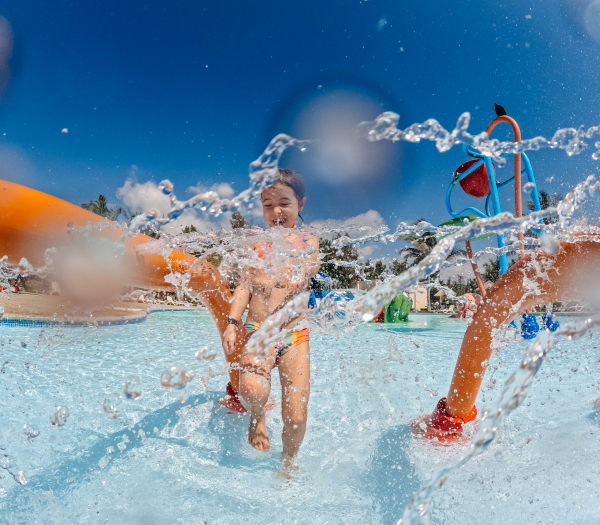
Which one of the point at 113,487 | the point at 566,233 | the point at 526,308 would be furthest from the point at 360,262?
the point at 113,487

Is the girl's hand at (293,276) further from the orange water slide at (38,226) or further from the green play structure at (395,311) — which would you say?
the green play structure at (395,311)

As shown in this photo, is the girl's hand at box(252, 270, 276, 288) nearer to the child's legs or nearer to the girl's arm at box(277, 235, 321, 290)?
the girl's arm at box(277, 235, 321, 290)

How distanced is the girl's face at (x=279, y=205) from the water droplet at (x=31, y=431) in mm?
1782

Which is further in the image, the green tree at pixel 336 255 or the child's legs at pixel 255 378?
the green tree at pixel 336 255

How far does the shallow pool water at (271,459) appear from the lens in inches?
59.9

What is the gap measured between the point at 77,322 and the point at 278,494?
7.40 m

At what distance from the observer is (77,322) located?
7609mm

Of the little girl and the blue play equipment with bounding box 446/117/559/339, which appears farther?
the blue play equipment with bounding box 446/117/559/339

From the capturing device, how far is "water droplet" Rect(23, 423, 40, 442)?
2.03m

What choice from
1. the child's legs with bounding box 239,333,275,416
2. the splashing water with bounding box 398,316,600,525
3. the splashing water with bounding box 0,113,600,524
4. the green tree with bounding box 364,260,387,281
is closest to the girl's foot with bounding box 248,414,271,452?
the child's legs with bounding box 239,333,275,416

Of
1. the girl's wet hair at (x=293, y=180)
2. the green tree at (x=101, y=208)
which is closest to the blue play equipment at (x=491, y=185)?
the girl's wet hair at (x=293, y=180)

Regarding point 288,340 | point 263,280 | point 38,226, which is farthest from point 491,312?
point 38,226

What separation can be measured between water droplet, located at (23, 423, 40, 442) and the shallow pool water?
0.03 metres

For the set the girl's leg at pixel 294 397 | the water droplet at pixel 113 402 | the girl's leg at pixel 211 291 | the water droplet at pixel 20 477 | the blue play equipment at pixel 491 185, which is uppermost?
the blue play equipment at pixel 491 185
